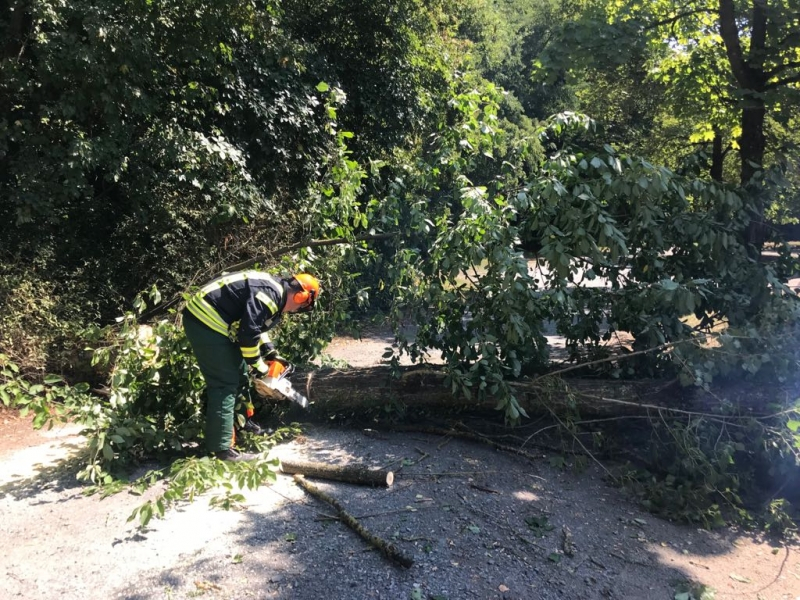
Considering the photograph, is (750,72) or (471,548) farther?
(750,72)

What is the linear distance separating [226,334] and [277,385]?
51 cm

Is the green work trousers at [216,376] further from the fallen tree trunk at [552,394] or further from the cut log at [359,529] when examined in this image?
the fallen tree trunk at [552,394]

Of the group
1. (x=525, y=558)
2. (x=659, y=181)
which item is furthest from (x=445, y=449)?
(x=659, y=181)

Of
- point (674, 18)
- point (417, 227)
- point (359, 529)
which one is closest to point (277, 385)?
point (359, 529)

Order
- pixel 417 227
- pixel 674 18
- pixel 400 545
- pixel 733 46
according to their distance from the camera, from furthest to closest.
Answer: pixel 674 18 → pixel 733 46 → pixel 417 227 → pixel 400 545

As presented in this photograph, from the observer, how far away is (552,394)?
4000 millimetres

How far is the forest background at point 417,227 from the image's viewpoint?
369 centimetres

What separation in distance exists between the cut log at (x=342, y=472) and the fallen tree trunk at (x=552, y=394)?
32.4 inches

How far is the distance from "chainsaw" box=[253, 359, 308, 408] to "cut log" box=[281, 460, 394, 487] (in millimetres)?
535

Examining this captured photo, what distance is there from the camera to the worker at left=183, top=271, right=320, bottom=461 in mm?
3660

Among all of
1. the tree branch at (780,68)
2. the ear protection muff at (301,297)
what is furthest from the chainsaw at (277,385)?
the tree branch at (780,68)

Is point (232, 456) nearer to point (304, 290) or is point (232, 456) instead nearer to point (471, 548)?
point (304, 290)

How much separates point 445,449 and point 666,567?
1.63 meters

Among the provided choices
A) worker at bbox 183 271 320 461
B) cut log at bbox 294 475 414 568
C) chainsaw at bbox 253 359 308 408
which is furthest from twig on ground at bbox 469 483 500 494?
worker at bbox 183 271 320 461
